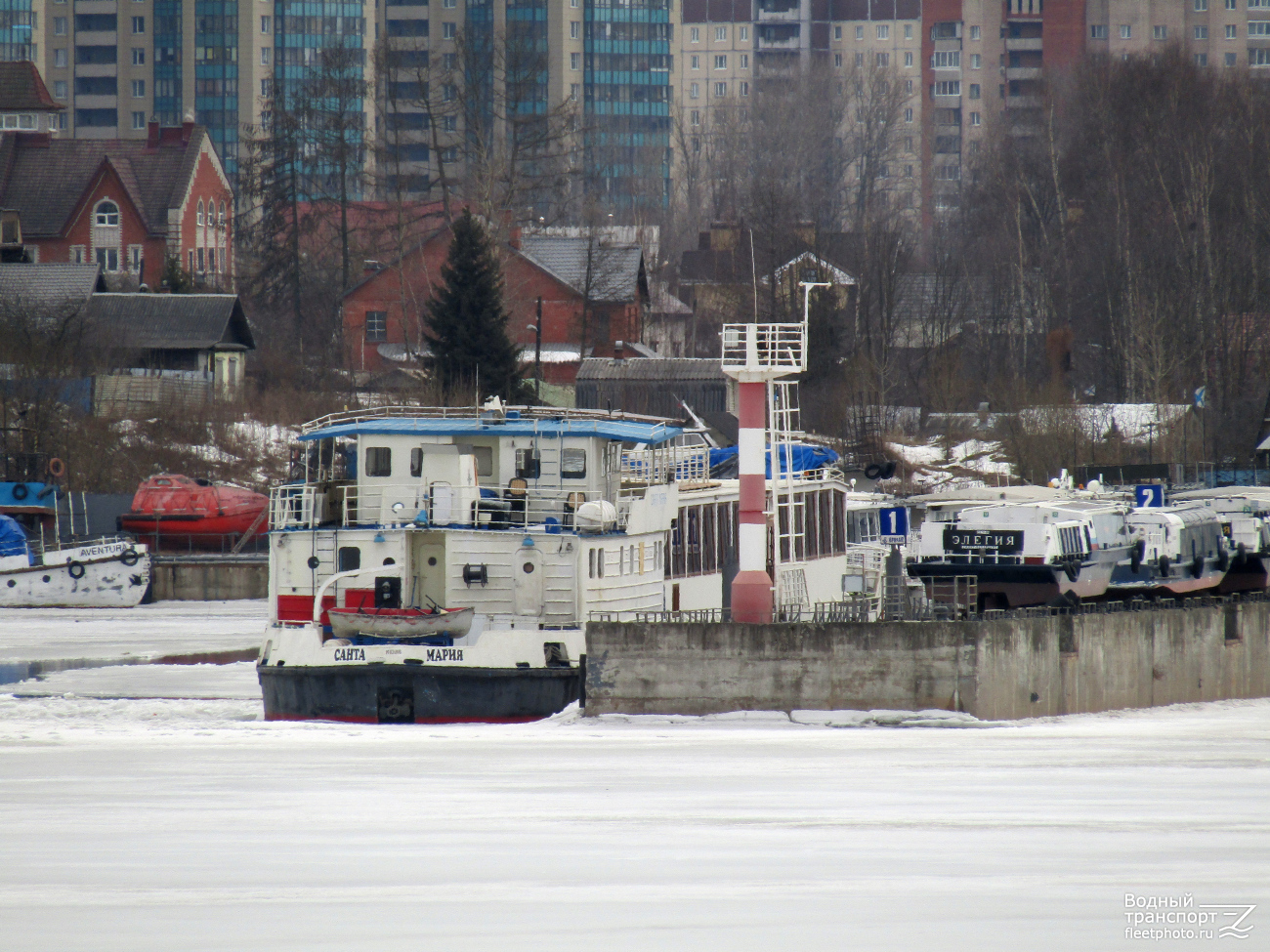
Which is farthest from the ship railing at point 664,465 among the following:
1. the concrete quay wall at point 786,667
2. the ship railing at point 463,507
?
the concrete quay wall at point 786,667

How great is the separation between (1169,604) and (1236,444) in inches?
1197

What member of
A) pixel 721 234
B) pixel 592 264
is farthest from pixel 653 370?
pixel 721 234

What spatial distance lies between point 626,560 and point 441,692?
4335mm

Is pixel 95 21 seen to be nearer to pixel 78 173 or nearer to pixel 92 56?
pixel 92 56

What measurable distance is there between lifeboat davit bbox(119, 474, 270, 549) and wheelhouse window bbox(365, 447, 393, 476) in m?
29.0

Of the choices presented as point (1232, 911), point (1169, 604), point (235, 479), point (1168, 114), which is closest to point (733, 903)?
point (1232, 911)

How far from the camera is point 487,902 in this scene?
1655 centimetres

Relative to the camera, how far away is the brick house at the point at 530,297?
8456cm

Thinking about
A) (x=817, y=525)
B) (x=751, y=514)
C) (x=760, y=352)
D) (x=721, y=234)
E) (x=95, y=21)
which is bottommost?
(x=751, y=514)

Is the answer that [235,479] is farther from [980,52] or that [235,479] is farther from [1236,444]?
[980,52]

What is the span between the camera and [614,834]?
19641 millimetres

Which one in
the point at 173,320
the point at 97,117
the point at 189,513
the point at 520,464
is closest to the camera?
the point at 520,464

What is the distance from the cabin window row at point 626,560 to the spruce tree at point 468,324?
3082 centimetres

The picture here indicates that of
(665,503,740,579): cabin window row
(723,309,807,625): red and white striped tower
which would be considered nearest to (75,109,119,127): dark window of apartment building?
(665,503,740,579): cabin window row
